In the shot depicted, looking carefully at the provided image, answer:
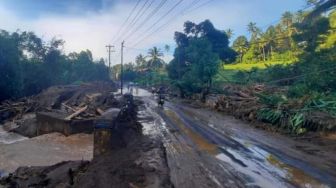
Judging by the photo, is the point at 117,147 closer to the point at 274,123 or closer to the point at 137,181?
the point at 137,181

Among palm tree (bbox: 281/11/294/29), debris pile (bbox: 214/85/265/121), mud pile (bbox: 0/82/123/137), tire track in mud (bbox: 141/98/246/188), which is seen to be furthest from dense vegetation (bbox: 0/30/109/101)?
palm tree (bbox: 281/11/294/29)

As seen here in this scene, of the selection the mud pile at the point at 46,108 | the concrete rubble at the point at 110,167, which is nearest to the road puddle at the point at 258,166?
the concrete rubble at the point at 110,167

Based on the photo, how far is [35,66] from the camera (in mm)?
56375

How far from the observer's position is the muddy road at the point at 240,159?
866 cm

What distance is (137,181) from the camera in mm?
8312

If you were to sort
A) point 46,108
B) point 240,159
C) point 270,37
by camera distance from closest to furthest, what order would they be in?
1. point 240,159
2. point 46,108
3. point 270,37

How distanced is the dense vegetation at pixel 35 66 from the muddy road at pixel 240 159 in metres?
29.5

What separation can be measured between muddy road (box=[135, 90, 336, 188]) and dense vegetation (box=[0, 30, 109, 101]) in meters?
29.5

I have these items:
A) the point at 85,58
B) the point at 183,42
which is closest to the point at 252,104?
the point at 183,42

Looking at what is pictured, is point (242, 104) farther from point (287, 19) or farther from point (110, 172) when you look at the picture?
point (287, 19)

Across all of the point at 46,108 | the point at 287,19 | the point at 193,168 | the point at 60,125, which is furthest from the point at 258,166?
the point at 287,19

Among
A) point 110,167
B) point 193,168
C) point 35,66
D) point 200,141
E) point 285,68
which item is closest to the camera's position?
point 110,167

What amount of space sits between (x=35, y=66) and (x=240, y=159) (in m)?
52.1

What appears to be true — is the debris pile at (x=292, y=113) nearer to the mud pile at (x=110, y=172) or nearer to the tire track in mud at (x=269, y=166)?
the tire track in mud at (x=269, y=166)
